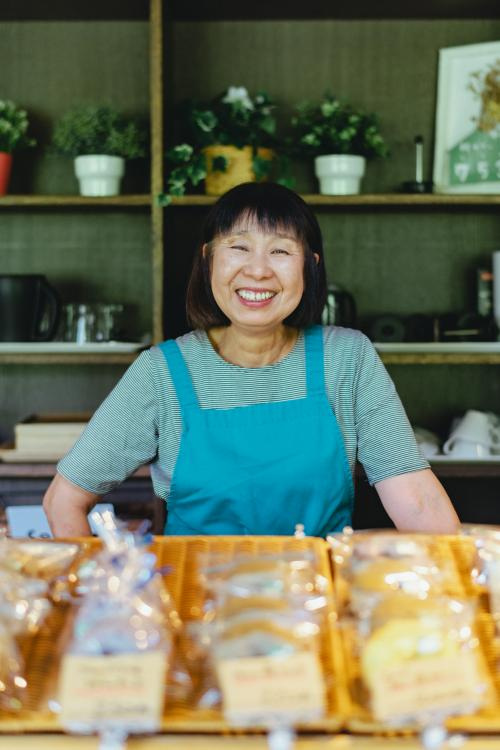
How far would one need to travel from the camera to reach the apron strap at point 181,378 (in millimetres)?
1678

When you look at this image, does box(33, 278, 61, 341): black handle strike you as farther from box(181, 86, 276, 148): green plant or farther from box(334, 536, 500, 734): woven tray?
box(334, 536, 500, 734): woven tray

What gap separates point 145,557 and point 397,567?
0.28m

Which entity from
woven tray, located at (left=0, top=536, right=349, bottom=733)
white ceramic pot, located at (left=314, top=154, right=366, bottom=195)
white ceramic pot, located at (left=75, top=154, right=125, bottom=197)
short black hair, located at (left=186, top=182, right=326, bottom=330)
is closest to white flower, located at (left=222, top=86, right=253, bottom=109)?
→ white ceramic pot, located at (left=314, top=154, right=366, bottom=195)

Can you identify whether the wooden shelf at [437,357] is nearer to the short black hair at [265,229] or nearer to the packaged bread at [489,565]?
the short black hair at [265,229]

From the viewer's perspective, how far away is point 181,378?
170 cm

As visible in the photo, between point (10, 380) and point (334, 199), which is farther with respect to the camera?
point (10, 380)

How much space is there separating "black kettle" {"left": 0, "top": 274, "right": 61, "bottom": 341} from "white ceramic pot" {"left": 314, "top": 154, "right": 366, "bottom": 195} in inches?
35.5

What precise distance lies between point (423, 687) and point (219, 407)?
35.6 inches

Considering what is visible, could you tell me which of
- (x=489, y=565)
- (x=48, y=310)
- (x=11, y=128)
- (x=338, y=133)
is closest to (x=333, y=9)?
(x=338, y=133)

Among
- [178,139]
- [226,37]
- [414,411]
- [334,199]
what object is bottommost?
[414,411]

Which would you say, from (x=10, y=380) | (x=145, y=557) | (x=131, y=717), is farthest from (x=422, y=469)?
(x=10, y=380)

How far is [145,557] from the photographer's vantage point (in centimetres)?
94

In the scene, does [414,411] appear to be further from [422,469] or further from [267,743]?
[267,743]

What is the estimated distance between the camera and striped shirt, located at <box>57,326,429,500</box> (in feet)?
5.40
